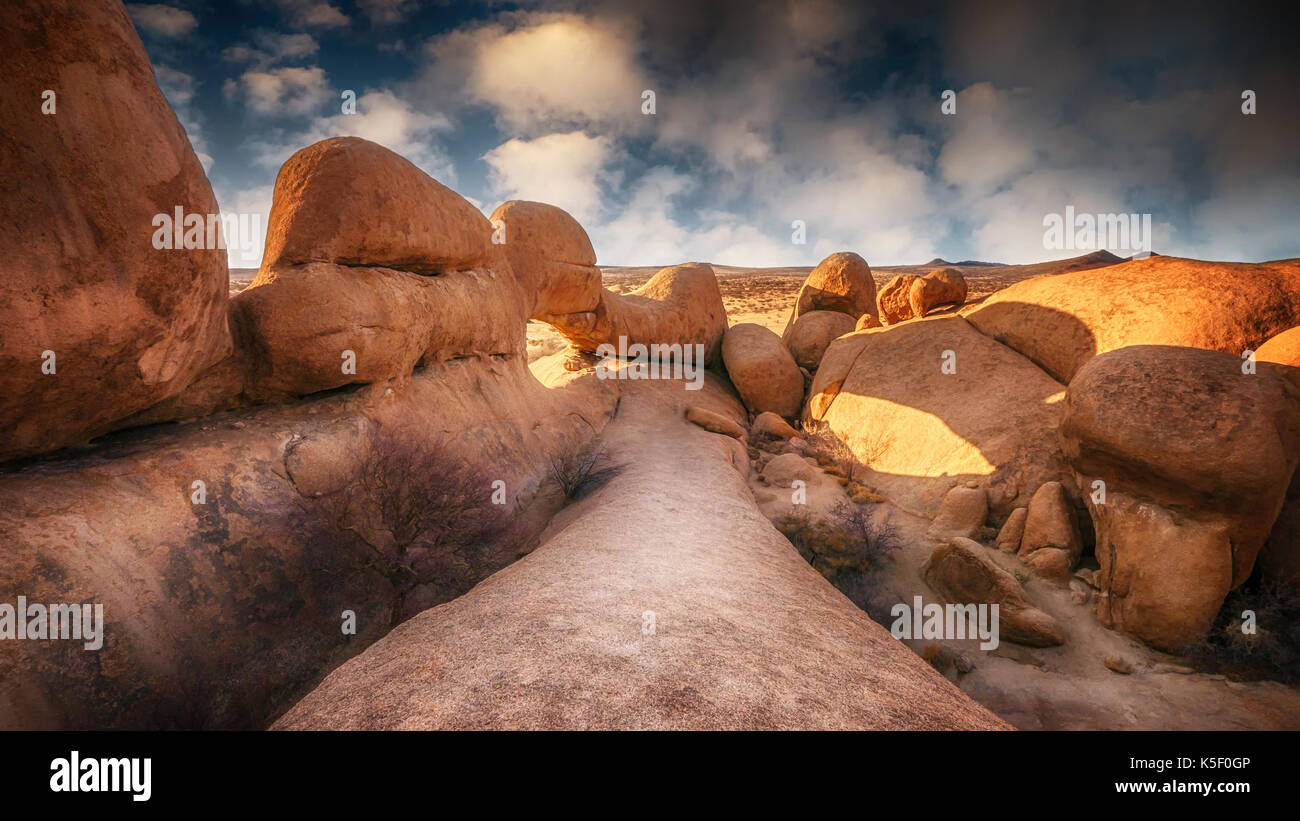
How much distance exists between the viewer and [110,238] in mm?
3049

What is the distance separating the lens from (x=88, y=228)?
2949mm

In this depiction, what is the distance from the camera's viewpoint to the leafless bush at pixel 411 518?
4.50 metres

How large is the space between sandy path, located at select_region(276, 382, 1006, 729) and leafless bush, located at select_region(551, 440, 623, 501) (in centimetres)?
210

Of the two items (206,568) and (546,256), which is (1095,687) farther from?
(546,256)

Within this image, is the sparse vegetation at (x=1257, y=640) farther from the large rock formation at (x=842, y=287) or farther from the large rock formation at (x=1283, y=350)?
the large rock formation at (x=842, y=287)

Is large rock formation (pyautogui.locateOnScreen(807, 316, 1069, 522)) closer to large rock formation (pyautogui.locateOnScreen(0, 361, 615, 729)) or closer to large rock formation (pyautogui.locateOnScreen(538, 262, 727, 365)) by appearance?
large rock formation (pyautogui.locateOnScreen(538, 262, 727, 365))

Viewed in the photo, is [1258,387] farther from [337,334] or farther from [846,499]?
[337,334]

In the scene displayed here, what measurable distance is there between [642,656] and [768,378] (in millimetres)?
11058

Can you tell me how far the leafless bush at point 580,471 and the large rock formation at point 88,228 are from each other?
4394mm

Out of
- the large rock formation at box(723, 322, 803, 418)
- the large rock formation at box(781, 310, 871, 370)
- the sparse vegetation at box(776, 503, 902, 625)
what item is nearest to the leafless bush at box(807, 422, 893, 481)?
the sparse vegetation at box(776, 503, 902, 625)

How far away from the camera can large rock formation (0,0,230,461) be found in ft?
8.80

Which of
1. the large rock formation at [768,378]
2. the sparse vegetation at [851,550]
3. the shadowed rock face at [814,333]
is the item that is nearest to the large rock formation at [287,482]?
the sparse vegetation at [851,550]
